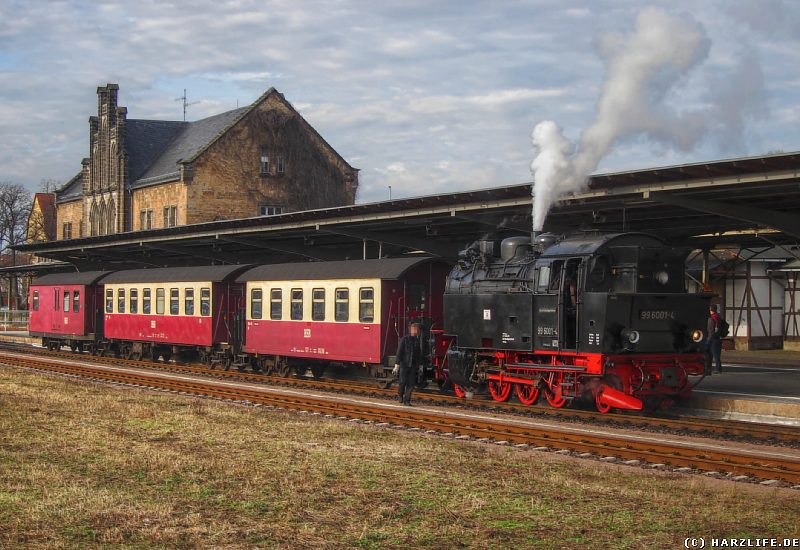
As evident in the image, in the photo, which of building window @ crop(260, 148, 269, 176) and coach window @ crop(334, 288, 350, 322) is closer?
coach window @ crop(334, 288, 350, 322)

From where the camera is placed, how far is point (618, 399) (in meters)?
16.6

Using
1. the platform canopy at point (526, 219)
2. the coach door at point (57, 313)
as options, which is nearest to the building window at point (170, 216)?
the platform canopy at point (526, 219)

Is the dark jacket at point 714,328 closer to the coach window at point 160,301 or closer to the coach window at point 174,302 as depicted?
the coach window at point 174,302

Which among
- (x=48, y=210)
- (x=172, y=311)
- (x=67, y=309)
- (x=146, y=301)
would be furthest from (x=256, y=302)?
(x=48, y=210)

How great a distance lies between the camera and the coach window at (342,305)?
23.1 meters

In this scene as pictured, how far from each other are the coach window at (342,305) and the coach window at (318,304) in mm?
598

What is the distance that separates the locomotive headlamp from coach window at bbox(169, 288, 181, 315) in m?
17.4

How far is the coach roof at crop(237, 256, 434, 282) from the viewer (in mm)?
22062

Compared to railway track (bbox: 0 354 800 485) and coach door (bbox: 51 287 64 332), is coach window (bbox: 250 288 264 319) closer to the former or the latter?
railway track (bbox: 0 354 800 485)

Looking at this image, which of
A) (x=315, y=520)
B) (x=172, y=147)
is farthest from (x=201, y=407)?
(x=172, y=147)

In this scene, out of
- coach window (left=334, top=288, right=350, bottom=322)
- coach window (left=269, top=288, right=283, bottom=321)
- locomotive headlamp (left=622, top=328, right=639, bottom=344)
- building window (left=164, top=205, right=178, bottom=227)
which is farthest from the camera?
building window (left=164, top=205, right=178, bottom=227)

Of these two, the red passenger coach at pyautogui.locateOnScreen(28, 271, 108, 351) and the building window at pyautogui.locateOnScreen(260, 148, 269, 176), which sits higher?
the building window at pyautogui.locateOnScreen(260, 148, 269, 176)

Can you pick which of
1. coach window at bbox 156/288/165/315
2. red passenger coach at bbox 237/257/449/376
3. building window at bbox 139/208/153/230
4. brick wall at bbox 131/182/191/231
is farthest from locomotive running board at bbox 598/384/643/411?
building window at bbox 139/208/153/230

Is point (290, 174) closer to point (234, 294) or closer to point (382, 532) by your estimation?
point (234, 294)
